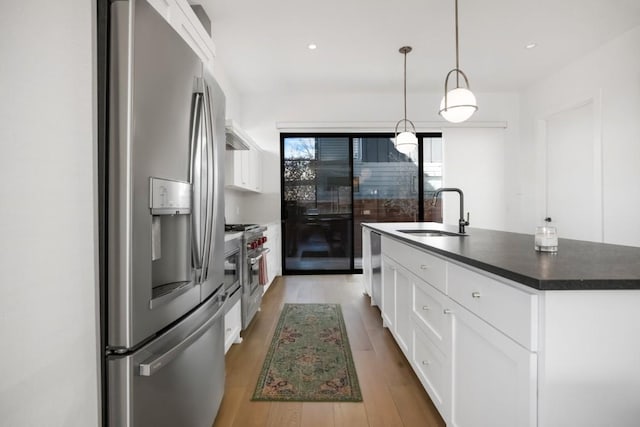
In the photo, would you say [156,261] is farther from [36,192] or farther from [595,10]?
[595,10]

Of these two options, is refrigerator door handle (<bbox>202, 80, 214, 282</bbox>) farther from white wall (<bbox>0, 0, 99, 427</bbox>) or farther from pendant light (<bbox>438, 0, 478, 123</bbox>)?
pendant light (<bbox>438, 0, 478, 123</bbox>)

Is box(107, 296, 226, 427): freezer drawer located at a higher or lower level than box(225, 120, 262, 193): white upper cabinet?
lower

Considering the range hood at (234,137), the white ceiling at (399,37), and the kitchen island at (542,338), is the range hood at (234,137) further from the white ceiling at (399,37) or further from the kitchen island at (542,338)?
the kitchen island at (542,338)

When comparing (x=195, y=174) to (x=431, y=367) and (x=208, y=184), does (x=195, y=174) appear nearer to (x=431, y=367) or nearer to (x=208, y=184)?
(x=208, y=184)

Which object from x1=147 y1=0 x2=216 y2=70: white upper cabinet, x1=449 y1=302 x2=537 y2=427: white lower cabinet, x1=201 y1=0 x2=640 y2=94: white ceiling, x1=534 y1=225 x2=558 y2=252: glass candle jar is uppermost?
x1=201 y1=0 x2=640 y2=94: white ceiling

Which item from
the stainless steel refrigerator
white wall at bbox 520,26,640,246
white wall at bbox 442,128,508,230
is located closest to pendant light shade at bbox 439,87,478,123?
the stainless steel refrigerator

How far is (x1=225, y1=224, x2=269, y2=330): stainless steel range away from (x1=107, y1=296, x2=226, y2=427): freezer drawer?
104 centimetres

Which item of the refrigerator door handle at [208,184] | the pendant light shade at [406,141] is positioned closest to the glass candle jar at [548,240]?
the refrigerator door handle at [208,184]

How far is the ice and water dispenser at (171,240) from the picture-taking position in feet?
3.52

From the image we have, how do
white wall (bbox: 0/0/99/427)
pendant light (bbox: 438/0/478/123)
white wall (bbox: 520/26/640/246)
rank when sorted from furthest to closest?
white wall (bbox: 520/26/640/246), pendant light (bbox: 438/0/478/123), white wall (bbox: 0/0/99/427)

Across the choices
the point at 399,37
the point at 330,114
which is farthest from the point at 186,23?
the point at 330,114

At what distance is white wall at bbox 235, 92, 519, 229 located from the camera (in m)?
5.11

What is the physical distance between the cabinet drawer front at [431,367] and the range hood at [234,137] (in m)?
2.28

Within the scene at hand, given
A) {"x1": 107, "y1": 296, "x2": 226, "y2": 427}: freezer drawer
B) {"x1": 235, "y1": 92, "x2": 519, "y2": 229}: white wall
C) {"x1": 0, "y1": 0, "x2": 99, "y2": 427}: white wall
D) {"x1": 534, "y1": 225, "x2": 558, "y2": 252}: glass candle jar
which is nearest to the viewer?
{"x1": 0, "y1": 0, "x2": 99, "y2": 427}: white wall
